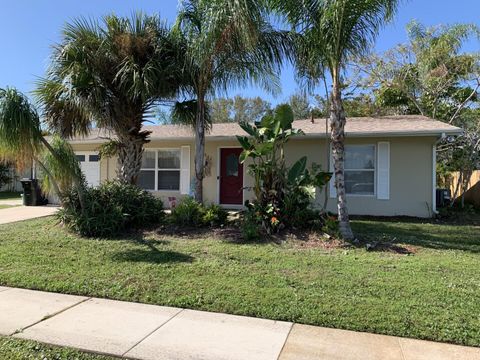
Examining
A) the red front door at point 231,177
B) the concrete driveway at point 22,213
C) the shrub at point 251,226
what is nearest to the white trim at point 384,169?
the red front door at point 231,177

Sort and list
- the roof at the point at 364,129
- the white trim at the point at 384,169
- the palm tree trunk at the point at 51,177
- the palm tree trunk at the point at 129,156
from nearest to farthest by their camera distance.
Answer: the palm tree trunk at the point at 51,177, the palm tree trunk at the point at 129,156, the roof at the point at 364,129, the white trim at the point at 384,169

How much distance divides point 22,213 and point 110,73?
646 cm

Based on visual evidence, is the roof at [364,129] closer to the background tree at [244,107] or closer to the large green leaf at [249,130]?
the large green leaf at [249,130]

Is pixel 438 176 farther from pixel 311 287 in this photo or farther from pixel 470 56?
pixel 311 287

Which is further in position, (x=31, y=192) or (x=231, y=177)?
(x=31, y=192)

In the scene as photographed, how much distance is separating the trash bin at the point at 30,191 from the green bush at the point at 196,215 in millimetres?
8745

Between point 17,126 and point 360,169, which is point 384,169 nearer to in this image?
point 360,169

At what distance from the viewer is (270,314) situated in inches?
176

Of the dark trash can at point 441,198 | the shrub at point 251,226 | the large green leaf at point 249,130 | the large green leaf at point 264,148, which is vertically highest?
the large green leaf at point 249,130

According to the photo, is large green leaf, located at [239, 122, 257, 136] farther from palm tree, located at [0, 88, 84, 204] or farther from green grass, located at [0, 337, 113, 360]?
green grass, located at [0, 337, 113, 360]

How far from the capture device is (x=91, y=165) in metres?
15.9

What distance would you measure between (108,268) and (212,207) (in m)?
3.82

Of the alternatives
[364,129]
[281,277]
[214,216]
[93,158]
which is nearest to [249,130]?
[214,216]

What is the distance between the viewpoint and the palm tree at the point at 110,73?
368 inches
